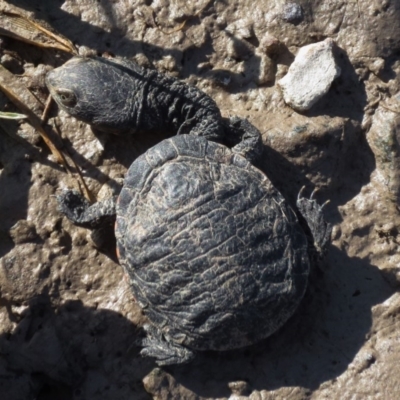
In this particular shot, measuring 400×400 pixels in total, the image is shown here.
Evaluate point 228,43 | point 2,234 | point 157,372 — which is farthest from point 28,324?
point 228,43

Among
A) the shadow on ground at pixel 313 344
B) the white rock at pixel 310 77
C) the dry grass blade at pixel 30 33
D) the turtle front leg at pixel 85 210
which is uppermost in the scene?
the dry grass blade at pixel 30 33

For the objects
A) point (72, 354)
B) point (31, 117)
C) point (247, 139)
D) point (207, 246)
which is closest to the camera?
point (207, 246)

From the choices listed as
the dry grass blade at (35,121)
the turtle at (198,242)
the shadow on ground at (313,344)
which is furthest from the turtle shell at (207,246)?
the dry grass blade at (35,121)

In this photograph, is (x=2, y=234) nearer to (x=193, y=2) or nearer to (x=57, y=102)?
(x=57, y=102)

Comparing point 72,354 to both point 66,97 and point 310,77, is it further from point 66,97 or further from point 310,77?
point 310,77

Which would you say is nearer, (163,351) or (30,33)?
(163,351)

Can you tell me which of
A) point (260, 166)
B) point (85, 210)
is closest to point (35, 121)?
point (85, 210)

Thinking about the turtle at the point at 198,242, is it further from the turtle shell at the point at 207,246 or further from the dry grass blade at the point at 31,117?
the dry grass blade at the point at 31,117
